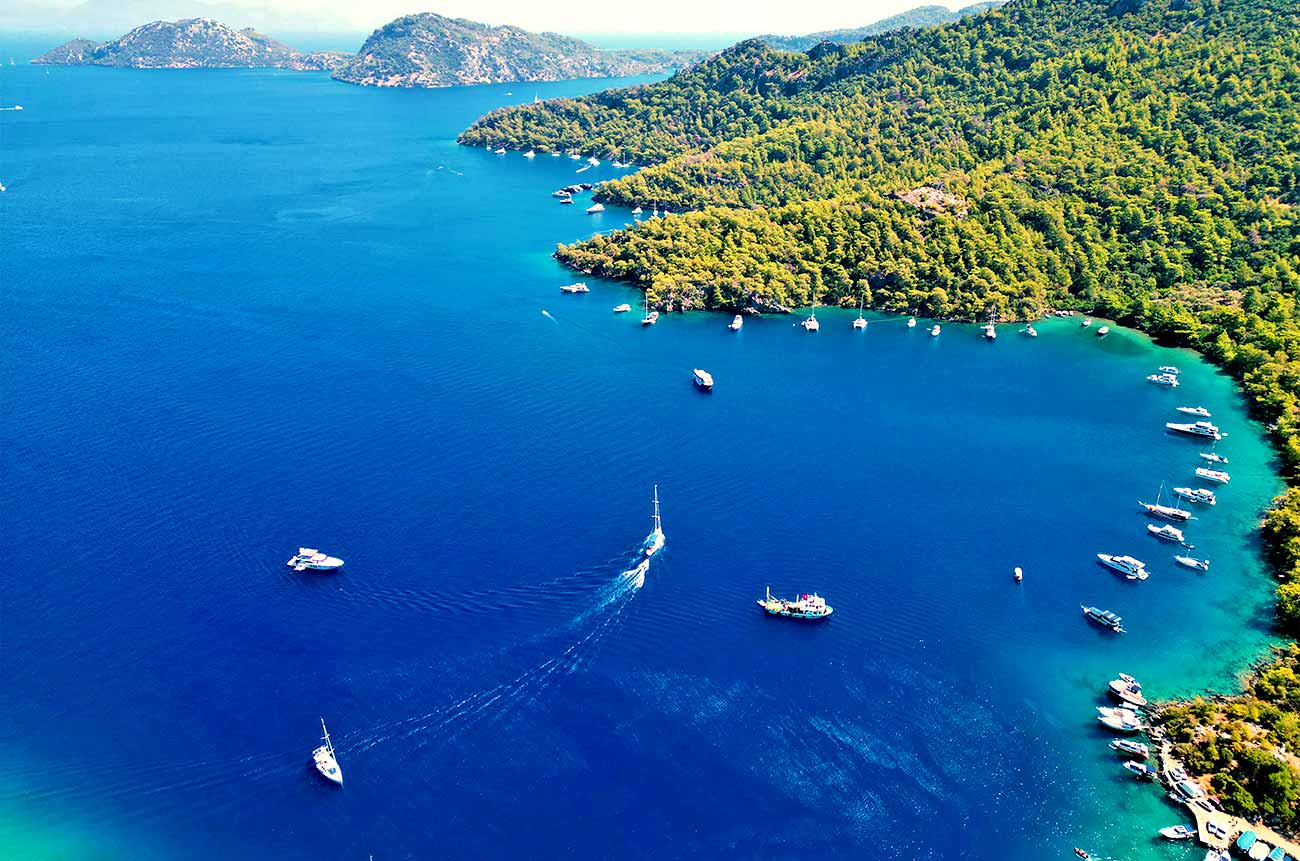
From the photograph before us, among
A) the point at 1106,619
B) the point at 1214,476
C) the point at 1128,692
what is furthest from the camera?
the point at 1214,476

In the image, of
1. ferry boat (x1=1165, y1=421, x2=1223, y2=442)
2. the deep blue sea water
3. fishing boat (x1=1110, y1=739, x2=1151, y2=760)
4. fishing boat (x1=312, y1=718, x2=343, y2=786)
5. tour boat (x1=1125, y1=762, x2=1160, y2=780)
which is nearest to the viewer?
the deep blue sea water

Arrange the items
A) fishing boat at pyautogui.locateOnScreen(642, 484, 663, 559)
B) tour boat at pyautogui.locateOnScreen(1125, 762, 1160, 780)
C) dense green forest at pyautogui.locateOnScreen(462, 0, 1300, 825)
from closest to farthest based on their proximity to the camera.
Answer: tour boat at pyautogui.locateOnScreen(1125, 762, 1160, 780), fishing boat at pyautogui.locateOnScreen(642, 484, 663, 559), dense green forest at pyautogui.locateOnScreen(462, 0, 1300, 825)

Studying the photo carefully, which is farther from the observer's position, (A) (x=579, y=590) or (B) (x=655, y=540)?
(B) (x=655, y=540)

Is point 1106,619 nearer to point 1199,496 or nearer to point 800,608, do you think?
point 800,608

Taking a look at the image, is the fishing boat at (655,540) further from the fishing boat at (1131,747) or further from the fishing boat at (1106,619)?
the fishing boat at (1131,747)

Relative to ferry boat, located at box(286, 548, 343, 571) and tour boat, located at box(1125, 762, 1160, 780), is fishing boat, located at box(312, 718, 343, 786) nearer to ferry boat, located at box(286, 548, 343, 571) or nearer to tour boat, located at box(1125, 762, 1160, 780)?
ferry boat, located at box(286, 548, 343, 571)

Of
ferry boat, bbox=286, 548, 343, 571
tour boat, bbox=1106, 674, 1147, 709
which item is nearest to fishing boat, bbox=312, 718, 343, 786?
ferry boat, bbox=286, 548, 343, 571

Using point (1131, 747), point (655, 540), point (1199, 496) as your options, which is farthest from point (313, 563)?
point (1199, 496)
